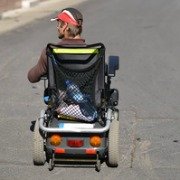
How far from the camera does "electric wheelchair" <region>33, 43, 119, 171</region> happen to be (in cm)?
586

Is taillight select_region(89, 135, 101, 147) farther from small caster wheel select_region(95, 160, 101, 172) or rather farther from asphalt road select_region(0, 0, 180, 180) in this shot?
asphalt road select_region(0, 0, 180, 180)

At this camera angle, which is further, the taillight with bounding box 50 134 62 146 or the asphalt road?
the asphalt road

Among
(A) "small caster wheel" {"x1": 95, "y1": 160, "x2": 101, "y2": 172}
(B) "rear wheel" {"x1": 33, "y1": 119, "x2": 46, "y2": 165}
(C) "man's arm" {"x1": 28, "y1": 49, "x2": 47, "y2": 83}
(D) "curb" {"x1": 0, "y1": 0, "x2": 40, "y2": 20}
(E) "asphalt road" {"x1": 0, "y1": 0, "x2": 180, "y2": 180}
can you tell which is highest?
(C) "man's arm" {"x1": 28, "y1": 49, "x2": 47, "y2": 83}

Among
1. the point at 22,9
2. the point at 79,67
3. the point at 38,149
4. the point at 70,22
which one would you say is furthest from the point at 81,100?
the point at 22,9

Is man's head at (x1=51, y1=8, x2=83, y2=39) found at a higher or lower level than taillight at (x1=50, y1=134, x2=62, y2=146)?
higher

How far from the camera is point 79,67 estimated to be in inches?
233

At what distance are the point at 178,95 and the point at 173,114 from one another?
38.4 inches

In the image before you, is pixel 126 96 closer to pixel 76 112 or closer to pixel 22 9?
pixel 76 112

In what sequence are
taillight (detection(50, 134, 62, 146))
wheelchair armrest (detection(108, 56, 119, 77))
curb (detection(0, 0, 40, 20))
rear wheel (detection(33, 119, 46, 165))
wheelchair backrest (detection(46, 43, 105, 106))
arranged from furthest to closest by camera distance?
1. curb (detection(0, 0, 40, 20))
2. wheelchair armrest (detection(108, 56, 119, 77))
3. rear wheel (detection(33, 119, 46, 165))
4. taillight (detection(50, 134, 62, 146))
5. wheelchair backrest (detection(46, 43, 105, 106))

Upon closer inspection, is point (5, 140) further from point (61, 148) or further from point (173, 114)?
point (173, 114)

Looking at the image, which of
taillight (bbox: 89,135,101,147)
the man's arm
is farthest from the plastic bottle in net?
the man's arm

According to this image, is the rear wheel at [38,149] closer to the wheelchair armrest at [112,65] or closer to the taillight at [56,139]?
the taillight at [56,139]

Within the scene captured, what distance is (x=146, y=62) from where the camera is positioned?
435 inches

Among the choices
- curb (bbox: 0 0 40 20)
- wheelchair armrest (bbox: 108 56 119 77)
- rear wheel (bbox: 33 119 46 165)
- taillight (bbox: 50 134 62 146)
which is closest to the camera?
taillight (bbox: 50 134 62 146)
